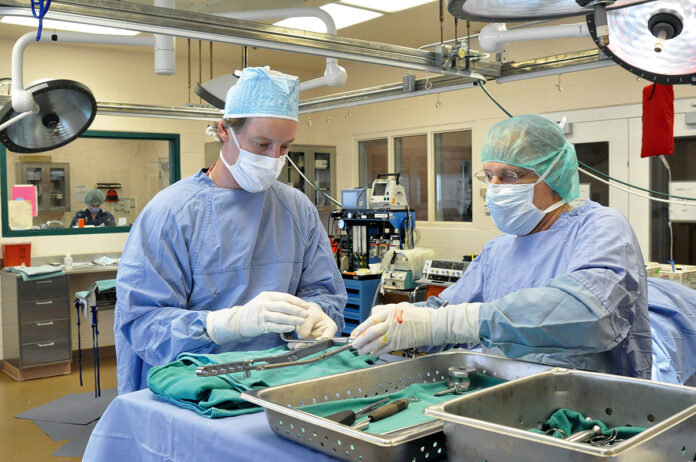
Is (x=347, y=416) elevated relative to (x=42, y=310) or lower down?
elevated

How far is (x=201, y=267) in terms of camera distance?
1915 millimetres

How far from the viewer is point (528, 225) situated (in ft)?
6.25

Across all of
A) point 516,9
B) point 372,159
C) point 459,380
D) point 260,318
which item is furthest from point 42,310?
point 516,9

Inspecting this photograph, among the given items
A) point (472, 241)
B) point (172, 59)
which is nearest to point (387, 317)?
point (172, 59)

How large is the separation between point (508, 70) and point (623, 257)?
2.70m

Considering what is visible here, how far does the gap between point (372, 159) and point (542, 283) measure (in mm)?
6584

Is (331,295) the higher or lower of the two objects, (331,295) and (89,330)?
the higher

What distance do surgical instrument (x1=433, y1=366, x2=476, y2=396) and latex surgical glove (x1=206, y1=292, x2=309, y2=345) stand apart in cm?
41

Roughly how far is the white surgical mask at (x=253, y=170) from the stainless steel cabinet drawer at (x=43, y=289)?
4567 mm

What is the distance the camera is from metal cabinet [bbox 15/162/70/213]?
647 centimetres

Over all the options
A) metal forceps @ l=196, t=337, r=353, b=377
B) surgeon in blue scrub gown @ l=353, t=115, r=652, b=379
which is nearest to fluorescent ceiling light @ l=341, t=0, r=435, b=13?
surgeon in blue scrub gown @ l=353, t=115, r=652, b=379

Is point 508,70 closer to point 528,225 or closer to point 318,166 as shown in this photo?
point 528,225

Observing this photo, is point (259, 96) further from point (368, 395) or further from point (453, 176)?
point (453, 176)

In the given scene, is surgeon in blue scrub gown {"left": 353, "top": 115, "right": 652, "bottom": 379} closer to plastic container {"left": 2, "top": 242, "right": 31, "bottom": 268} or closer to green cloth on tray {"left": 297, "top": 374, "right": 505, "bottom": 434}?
green cloth on tray {"left": 297, "top": 374, "right": 505, "bottom": 434}
